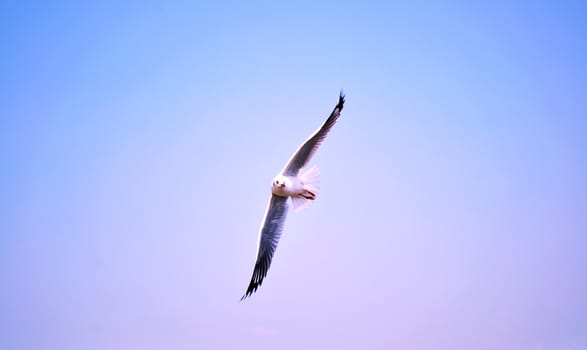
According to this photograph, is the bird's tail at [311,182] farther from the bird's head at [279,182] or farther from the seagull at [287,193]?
the bird's head at [279,182]

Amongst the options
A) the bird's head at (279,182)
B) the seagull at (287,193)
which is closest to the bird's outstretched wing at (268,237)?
the seagull at (287,193)

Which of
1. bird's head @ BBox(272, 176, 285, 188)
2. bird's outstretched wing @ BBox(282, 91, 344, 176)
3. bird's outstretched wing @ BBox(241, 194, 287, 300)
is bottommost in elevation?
bird's outstretched wing @ BBox(241, 194, 287, 300)

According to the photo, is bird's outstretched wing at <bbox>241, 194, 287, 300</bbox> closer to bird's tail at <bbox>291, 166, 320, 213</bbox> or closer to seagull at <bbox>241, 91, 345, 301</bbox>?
seagull at <bbox>241, 91, 345, 301</bbox>

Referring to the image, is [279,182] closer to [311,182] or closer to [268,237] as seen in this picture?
[311,182]

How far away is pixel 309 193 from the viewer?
7.82 m

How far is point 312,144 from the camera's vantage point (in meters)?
7.71

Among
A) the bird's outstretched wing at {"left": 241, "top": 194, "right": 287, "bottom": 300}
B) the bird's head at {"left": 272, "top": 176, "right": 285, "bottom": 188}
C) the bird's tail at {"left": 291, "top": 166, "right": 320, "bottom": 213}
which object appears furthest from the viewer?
the bird's outstretched wing at {"left": 241, "top": 194, "right": 287, "bottom": 300}

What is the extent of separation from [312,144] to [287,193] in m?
0.69

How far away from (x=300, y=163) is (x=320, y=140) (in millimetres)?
386

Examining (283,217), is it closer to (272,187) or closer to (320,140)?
(272,187)

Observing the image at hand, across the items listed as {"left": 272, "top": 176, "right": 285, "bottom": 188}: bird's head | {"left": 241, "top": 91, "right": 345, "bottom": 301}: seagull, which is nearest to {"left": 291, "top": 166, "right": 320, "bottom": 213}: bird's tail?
{"left": 241, "top": 91, "right": 345, "bottom": 301}: seagull

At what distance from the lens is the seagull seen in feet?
25.3

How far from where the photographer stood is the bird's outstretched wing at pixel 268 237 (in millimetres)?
8070

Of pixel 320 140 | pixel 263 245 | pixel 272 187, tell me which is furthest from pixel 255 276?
pixel 320 140
